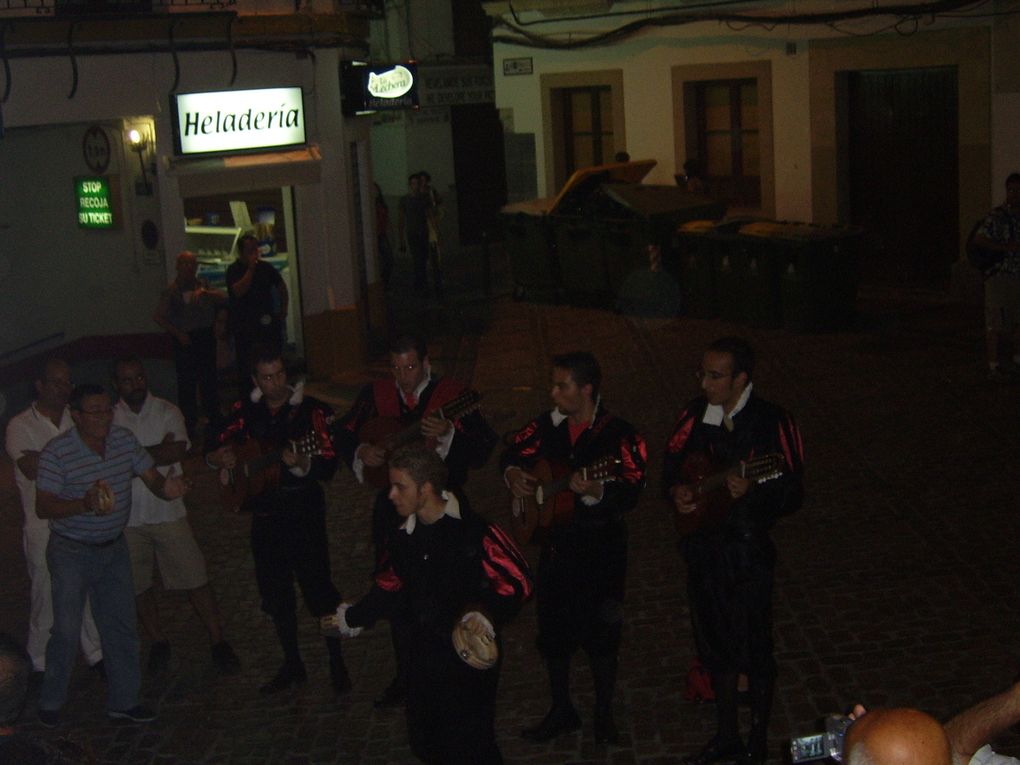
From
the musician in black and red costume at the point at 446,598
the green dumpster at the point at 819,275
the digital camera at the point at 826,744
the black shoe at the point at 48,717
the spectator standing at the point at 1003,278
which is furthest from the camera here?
the green dumpster at the point at 819,275

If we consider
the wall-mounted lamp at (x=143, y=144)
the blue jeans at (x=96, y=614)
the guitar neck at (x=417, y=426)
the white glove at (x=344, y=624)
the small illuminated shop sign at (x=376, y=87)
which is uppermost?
the small illuminated shop sign at (x=376, y=87)

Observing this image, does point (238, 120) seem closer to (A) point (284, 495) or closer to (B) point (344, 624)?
(A) point (284, 495)

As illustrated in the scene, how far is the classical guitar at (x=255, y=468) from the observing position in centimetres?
768

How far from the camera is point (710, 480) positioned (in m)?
6.56

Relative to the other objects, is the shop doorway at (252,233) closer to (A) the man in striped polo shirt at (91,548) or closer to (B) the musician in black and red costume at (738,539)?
(A) the man in striped polo shirt at (91,548)

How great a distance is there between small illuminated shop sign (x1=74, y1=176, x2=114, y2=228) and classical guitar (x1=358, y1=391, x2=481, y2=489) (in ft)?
24.9

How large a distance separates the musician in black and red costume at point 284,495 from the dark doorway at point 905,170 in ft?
40.8

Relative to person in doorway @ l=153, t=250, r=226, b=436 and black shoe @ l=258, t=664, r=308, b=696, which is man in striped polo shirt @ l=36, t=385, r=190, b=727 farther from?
person in doorway @ l=153, t=250, r=226, b=436

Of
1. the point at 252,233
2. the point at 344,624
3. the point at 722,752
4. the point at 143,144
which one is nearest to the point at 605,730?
the point at 722,752

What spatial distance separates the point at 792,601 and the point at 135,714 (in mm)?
3865

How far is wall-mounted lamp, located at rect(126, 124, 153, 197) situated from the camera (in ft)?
45.5

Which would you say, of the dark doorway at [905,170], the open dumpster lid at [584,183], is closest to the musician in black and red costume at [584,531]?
the dark doorway at [905,170]

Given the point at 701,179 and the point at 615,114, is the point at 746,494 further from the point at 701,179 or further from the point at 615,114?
the point at 615,114

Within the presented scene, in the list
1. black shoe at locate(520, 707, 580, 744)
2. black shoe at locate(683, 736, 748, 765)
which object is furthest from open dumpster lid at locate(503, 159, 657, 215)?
black shoe at locate(683, 736, 748, 765)
